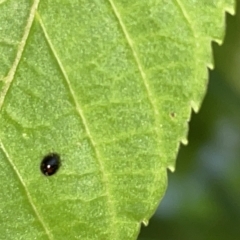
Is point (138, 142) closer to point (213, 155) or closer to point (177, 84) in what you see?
point (177, 84)

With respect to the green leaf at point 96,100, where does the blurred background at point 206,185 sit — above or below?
below

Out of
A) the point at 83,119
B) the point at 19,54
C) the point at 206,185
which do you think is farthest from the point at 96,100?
the point at 206,185

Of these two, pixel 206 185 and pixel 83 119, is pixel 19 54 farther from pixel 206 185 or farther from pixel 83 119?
pixel 206 185

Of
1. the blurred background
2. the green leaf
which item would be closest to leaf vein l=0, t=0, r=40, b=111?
the green leaf

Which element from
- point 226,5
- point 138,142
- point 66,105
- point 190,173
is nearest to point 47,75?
point 66,105

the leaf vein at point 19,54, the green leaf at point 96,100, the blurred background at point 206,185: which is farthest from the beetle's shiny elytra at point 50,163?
the blurred background at point 206,185

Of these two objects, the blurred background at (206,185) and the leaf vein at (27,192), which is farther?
the blurred background at (206,185)

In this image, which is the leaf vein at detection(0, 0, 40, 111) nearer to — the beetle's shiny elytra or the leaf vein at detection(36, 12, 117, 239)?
the leaf vein at detection(36, 12, 117, 239)

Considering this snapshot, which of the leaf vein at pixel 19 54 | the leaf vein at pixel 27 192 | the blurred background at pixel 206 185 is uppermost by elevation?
the leaf vein at pixel 19 54

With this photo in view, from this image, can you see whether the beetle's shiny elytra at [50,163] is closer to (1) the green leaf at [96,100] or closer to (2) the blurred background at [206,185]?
(1) the green leaf at [96,100]
